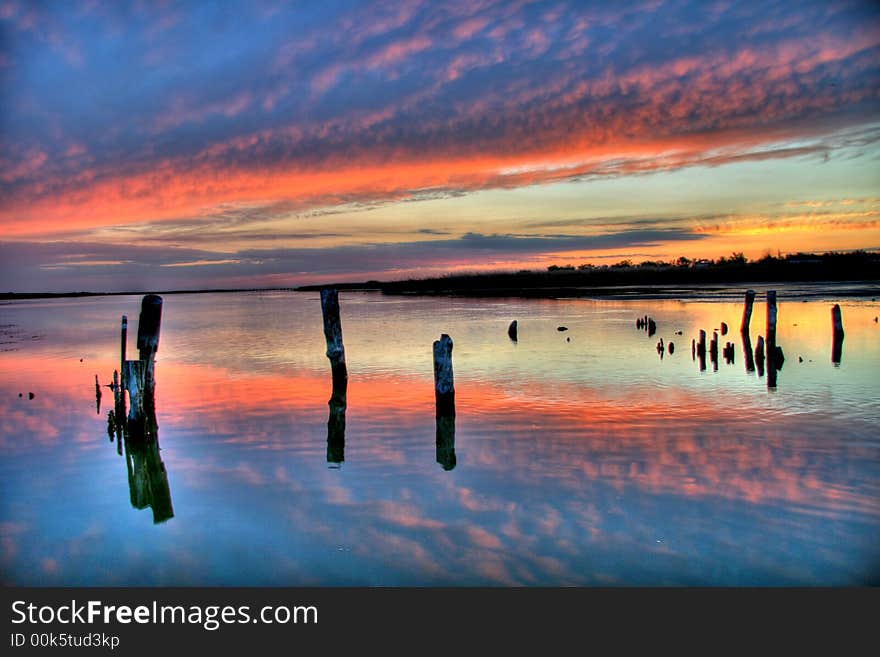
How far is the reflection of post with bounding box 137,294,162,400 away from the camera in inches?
507

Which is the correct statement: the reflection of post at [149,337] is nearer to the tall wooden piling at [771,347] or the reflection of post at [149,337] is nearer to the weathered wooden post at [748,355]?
the tall wooden piling at [771,347]

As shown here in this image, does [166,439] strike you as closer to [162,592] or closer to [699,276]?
[162,592]

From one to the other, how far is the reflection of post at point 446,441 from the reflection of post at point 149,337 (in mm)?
5552

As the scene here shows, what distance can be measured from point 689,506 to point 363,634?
439cm

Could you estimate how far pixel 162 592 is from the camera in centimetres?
619

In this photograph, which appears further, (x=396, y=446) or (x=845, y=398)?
(x=845, y=398)

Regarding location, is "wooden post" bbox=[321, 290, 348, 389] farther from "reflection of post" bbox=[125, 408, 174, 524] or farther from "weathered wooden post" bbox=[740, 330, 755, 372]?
"weathered wooden post" bbox=[740, 330, 755, 372]

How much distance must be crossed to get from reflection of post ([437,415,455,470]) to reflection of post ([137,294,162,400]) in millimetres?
5552

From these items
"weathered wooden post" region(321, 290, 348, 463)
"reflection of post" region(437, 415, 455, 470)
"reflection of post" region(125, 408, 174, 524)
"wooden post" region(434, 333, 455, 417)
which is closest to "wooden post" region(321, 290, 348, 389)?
"weathered wooden post" region(321, 290, 348, 463)

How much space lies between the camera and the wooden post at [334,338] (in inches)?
699

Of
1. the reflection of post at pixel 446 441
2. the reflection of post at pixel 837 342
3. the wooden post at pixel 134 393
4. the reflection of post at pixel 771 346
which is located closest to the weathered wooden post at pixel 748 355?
the reflection of post at pixel 771 346

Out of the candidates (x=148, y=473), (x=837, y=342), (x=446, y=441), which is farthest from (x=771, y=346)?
(x=148, y=473)

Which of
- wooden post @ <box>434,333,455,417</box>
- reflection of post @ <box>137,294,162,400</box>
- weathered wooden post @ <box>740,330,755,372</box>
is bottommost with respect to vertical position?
weathered wooden post @ <box>740,330,755,372</box>

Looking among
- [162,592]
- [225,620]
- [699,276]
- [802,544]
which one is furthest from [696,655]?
[699,276]
